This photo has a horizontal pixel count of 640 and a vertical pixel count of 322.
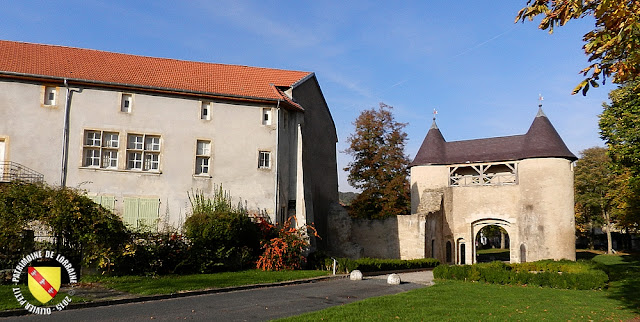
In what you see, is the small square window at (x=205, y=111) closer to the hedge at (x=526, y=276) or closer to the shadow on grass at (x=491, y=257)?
the hedge at (x=526, y=276)

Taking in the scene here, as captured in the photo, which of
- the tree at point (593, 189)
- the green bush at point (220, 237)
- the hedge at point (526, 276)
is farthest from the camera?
the tree at point (593, 189)

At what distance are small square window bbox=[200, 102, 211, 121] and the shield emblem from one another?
9652 millimetres

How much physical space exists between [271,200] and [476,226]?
1761 cm

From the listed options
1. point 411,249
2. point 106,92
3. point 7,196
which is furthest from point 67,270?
Answer: point 411,249

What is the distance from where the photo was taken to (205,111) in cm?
2242

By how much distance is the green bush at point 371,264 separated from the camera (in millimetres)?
20623

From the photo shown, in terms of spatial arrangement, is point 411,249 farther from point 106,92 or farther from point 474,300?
point 106,92

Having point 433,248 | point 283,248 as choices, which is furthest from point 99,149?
point 433,248

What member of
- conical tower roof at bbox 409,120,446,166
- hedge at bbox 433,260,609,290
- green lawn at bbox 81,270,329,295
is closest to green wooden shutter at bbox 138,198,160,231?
green lawn at bbox 81,270,329,295

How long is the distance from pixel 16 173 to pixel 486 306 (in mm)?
18250

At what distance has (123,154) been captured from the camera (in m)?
21.0

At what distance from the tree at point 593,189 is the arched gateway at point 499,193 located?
19.0 metres

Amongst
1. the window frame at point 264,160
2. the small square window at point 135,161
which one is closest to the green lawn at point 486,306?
the window frame at point 264,160

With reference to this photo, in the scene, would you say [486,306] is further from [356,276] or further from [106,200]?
[106,200]
